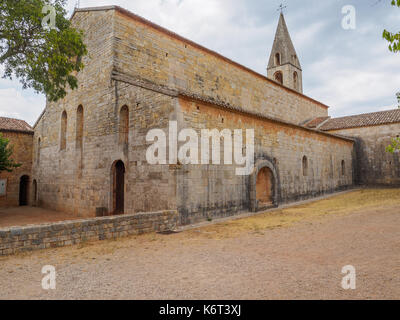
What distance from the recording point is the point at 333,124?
22812 mm

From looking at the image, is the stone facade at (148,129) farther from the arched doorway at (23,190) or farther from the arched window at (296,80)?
the arched window at (296,80)

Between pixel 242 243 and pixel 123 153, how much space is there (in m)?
5.83

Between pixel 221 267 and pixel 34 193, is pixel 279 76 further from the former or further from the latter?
pixel 221 267

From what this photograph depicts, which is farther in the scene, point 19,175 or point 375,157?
point 375,157

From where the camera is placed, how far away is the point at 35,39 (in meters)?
8.74

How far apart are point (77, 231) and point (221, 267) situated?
11.6ft

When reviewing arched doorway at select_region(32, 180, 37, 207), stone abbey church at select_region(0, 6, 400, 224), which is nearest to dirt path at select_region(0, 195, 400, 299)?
stone abbey church at select_region(0, 6, 400, 224)

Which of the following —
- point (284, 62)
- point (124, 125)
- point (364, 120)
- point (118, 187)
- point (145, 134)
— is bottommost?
point (118, 187)

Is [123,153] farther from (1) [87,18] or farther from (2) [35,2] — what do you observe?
(1) [87,18]

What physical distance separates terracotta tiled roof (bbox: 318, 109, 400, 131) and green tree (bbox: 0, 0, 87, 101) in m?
20.8

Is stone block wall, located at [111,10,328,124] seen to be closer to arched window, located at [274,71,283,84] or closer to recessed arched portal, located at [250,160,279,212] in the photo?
recessed arched portal, located at [250,160,279,212]

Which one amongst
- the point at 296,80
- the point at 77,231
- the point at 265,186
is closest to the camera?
the point at 77,231

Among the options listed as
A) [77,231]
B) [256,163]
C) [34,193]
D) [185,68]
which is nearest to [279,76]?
[185,68]

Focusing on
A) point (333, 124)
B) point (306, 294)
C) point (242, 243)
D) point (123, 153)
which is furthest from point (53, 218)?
point (333, 124)
